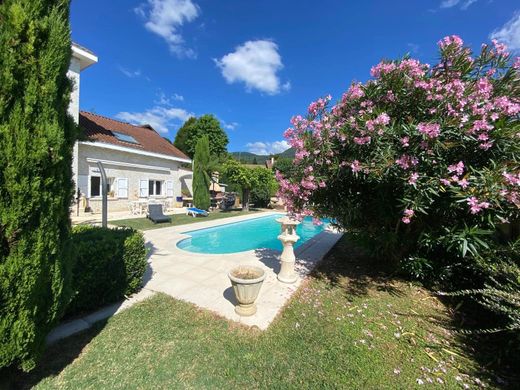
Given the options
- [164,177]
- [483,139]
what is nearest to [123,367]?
[483,139]

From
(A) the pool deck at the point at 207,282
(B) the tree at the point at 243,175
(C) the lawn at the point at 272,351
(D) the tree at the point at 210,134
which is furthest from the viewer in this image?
(D) the tree at the point at 210,134

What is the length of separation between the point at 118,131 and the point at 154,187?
479 centimetres

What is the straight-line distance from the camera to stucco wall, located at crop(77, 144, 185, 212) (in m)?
13.4

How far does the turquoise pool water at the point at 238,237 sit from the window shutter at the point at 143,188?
→ 763 cm

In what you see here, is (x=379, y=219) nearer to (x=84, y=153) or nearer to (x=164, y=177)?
(x=84, y=153)

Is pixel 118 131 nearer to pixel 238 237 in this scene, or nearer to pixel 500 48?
pixel 238 237

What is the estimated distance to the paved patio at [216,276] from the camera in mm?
3898

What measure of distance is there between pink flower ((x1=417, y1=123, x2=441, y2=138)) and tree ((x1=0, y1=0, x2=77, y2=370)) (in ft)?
13.8

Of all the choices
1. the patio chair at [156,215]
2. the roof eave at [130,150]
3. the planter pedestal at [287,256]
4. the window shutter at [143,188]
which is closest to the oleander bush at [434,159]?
the planter pedestal at [287,256]

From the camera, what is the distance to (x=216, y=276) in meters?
5.13

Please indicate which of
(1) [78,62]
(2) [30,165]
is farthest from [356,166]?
(1) [78,62]

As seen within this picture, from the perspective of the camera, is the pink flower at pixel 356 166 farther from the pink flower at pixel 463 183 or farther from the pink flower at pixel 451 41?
the pink flower at pixel 451 41

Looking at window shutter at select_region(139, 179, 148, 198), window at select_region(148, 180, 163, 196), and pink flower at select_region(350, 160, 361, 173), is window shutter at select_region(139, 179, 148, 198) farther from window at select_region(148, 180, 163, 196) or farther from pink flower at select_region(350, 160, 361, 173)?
pink flower at select_region(350, 160, 361, 173)

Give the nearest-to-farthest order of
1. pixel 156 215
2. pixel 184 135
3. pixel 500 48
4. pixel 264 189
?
pixel 500 48 < pixel 156 215 < pixel 264 189 < pixel 184 135
